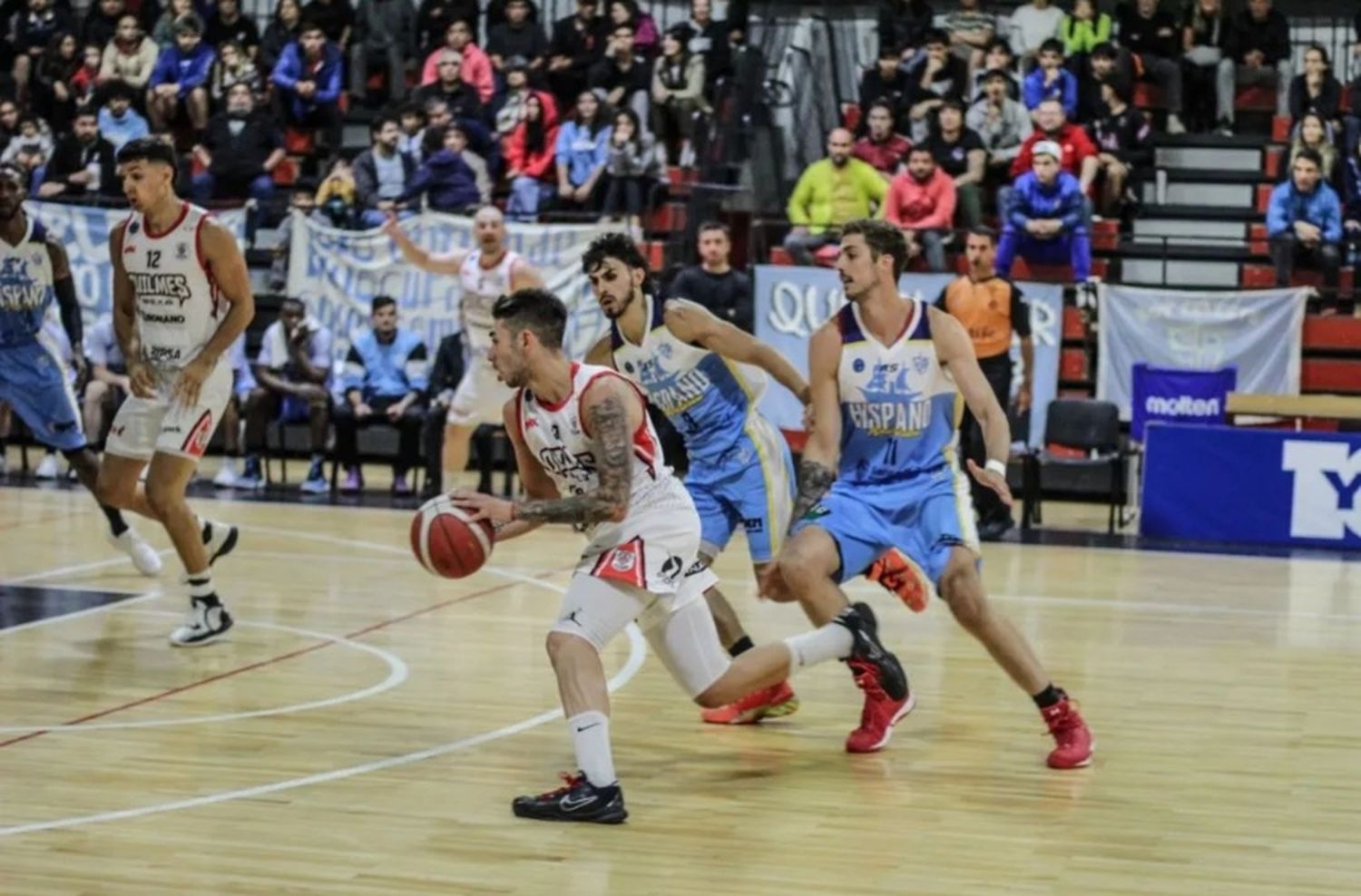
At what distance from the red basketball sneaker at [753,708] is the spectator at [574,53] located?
11963 mm

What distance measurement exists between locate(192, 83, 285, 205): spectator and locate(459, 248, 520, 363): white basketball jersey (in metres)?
5.21

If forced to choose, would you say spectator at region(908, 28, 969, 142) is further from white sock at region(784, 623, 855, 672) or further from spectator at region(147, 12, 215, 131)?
white sock at region(784, 623, 855, 672)

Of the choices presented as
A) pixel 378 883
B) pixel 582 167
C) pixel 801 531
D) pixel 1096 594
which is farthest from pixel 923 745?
pixel 582 167

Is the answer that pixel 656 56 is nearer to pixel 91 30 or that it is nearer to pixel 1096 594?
pixel 91 30

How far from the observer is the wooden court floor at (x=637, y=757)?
6191mm

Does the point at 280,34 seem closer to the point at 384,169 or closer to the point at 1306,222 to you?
the point at 384,169

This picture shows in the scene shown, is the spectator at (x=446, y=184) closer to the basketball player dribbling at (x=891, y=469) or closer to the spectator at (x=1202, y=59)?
the spectator at (x=1202, y=59)

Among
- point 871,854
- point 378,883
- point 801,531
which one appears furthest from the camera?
point 801,531

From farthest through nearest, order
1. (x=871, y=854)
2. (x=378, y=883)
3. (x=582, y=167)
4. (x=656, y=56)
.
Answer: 1. (x=656, y=56)
2. (x=582, y=167)
3. (x=871, y=854)
4. (x=378, y=883)

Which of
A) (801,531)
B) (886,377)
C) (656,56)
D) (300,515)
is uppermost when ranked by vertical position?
(656,56)

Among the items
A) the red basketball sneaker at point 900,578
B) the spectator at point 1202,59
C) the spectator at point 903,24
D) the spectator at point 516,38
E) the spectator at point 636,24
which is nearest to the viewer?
the red basketball sneaker at point 900,578

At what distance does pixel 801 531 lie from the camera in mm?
7727

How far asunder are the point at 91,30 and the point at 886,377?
1594 cm

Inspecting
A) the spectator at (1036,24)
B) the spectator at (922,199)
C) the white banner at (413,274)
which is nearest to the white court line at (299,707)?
the white banner at (413,274)
